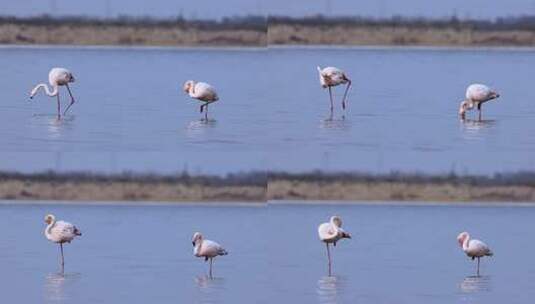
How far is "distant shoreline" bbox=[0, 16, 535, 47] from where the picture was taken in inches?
276

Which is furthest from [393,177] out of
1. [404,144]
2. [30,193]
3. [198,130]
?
[30,193]

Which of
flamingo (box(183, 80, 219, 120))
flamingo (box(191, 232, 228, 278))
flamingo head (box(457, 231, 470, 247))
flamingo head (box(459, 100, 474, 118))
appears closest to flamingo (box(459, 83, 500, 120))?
flamingo head (box(459, 100, 474, 118))

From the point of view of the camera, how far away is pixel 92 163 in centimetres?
702

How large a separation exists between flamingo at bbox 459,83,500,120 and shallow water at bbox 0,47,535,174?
0.17 ft

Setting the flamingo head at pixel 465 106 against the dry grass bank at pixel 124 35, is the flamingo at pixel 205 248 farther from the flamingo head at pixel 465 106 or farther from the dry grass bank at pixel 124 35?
the flamingo head at pixel 465 106

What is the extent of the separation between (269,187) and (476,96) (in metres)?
0.75

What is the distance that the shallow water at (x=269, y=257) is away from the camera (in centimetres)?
686

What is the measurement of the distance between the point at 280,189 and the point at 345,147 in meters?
0.29

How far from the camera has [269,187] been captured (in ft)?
23.1

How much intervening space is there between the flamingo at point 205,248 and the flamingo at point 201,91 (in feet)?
1.45

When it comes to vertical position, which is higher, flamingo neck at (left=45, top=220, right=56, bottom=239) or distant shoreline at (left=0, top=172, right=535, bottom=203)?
distant shoreline at (left=0, top=172, right=535, bottom=203)

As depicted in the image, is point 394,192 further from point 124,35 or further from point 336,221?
point 124,35

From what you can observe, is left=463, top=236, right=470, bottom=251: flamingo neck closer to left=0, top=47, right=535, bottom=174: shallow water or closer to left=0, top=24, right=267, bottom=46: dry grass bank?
left=0, top=47, right=535, bottom=174: shallow water

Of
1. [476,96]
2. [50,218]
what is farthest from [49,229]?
[476,96]
